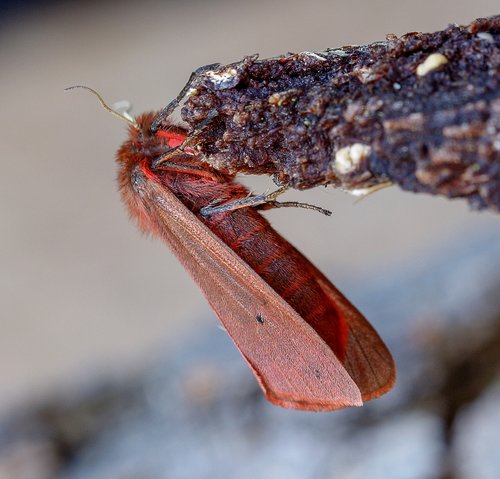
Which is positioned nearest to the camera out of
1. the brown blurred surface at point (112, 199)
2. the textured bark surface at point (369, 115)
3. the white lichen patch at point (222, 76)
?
the textured bark surface at point (369, 115)

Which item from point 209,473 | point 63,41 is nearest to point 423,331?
point 209,473

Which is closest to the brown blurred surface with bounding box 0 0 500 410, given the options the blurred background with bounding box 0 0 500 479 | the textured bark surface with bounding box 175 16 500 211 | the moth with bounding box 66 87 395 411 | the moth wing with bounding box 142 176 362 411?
the blurred background with bounding box 0 0 500 479

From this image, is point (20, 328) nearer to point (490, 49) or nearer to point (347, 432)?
point (347, 432)

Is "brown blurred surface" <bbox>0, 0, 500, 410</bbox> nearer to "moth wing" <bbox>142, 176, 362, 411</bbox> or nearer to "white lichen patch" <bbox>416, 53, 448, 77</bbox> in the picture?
"moth wing" <bbox>142, 176, 362, 411</bbox>

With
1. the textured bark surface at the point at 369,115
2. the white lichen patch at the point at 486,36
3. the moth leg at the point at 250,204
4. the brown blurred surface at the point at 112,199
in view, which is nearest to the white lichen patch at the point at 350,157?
the textured bark surface at the point at 369,115

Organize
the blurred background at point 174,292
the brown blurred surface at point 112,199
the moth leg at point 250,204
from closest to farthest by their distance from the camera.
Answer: the moth leg at point 250,204, the blurred background at point 174,292, the brown blurred surface at point 112,199

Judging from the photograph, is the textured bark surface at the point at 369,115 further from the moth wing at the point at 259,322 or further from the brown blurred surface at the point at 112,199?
the brown blurred surface at the point at 112,199
